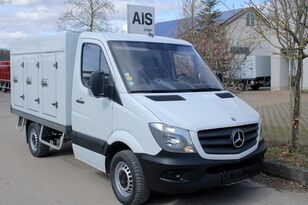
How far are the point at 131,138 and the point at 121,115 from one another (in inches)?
14.8

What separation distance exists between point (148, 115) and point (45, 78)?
142 inches

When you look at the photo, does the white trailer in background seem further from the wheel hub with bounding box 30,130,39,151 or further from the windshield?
the windshield

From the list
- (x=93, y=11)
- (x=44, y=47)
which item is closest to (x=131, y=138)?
(x=44, y=47)

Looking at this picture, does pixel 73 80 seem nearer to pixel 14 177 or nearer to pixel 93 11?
pixel 14 177

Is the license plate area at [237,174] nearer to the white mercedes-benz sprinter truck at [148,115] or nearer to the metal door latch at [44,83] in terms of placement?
the white mercedes-benz sprinter truck at [148,115]

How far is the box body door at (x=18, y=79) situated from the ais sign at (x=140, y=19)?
2445 millimetres

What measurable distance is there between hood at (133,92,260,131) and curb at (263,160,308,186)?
4.37 ft

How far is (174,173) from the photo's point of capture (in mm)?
5492

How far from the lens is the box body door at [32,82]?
29.8 feet

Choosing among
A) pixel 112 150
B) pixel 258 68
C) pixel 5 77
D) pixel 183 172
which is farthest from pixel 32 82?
pixel 258 68

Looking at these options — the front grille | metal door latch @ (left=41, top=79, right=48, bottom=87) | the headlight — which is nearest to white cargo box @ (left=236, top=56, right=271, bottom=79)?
metal door latch @ (left=41, top=79, right=48, bottom=87)

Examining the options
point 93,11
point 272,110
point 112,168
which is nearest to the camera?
point 112,168

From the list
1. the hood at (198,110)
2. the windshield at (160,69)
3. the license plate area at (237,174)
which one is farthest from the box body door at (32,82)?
the license plate area at (237,174)

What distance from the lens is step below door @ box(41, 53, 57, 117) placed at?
818 centimetres
